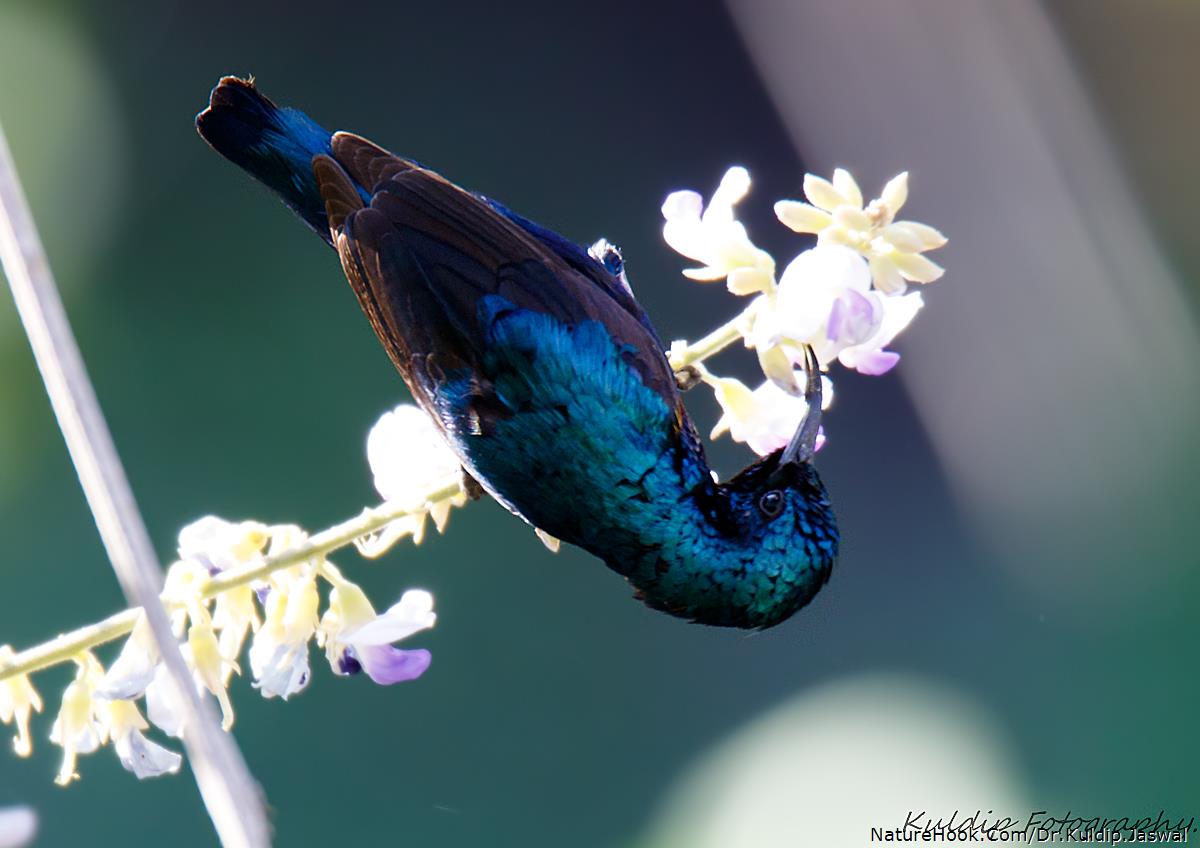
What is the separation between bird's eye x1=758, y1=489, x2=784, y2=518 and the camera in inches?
33.9

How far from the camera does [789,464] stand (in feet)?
2.82

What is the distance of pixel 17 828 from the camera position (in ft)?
0.98

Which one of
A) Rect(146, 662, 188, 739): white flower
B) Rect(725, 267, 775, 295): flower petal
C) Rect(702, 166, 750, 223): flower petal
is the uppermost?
Rect(702, 166, 750, 223): flower petal

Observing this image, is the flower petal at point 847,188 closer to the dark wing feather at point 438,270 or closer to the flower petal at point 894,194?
the flower petal at point 894,194

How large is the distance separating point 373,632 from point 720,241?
11.6 inches

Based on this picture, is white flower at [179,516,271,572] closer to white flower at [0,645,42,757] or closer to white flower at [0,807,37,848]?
white flower at [0,645,42,757]

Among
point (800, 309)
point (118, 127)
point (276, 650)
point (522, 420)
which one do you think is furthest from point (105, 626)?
point (118, 127)

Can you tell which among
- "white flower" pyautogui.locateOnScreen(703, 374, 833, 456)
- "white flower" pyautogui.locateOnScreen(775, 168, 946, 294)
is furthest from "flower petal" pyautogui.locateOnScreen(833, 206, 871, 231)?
"white flower" pyautogui.locateOnScreen(703, 374, 833, 456)

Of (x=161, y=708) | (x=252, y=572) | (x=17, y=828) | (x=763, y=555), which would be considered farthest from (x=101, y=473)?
(x=763, y=555)

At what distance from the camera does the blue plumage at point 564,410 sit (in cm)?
84

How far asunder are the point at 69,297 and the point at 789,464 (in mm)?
1216

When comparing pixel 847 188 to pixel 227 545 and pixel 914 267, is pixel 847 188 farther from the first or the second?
pixel 227 545

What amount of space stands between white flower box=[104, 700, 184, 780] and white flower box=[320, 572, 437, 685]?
103 millimetres

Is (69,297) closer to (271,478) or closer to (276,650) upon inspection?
(271,478)
